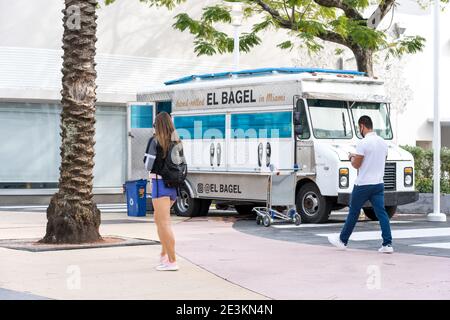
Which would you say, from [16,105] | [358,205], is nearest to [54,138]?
[16,105]

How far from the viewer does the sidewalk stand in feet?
29.1

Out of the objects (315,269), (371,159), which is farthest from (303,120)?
(315,269)

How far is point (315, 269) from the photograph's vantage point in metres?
10.7

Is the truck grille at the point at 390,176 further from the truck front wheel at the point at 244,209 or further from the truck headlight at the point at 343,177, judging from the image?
the truck front wheel at the point at 244,209

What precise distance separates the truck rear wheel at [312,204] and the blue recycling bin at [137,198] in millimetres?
3800

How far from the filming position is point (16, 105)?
26172 mm

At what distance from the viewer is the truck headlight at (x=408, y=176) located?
17.9m

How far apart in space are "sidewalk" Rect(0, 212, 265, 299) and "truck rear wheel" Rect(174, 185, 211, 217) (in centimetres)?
688

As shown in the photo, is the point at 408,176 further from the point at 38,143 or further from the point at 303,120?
the point at 38,143

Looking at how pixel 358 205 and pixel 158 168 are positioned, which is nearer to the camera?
pixel 158 168

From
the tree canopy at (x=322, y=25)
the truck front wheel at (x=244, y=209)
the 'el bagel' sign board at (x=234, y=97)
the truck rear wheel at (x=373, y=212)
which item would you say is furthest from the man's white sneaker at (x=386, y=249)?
the truck front wheel at (x=244, y=209)

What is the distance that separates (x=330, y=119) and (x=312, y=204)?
1.68m
